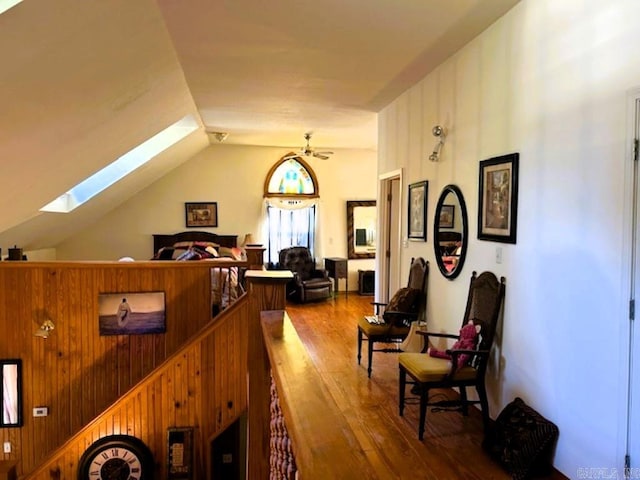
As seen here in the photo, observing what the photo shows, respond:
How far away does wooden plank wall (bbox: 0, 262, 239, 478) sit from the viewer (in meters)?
4.53

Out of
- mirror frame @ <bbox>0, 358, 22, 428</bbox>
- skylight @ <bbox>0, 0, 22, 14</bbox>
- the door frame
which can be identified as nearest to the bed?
mirror frame @ <bbox>0, 358, 22, 428</bbox>

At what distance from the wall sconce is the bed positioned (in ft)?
6.95

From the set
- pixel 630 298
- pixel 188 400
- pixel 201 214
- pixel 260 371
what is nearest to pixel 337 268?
pixel 201 214

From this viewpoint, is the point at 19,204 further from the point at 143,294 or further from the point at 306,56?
the point at 306,56

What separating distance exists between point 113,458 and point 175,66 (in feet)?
11.8

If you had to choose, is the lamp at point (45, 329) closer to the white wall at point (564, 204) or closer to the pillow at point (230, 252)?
the pillow at point (230, 252)

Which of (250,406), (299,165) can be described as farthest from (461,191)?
(299,165)

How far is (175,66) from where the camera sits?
163 inches

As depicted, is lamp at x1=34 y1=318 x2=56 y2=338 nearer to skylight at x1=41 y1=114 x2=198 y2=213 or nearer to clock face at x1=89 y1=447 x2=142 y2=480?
clock face at x1=89 y1=447 x2=142 y2=480

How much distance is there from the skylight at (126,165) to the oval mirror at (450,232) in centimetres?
398

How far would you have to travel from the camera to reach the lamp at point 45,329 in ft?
14.6

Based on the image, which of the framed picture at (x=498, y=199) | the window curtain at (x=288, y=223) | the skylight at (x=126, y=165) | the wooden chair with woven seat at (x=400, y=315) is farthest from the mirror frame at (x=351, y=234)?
the framed picture at (x=498, y=199)

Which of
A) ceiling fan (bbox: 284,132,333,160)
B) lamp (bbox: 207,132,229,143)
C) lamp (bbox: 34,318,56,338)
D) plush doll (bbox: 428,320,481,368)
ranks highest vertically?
lamp (bbox: 207,132,229,143)

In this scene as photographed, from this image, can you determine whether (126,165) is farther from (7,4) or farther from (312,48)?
(7,4)
